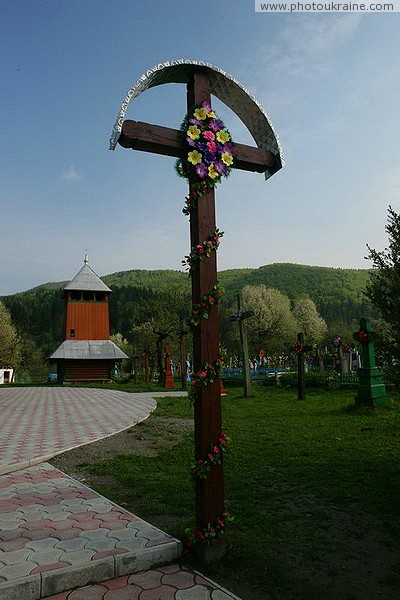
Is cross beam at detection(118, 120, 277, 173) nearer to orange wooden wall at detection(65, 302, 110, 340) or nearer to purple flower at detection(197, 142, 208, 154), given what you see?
purple flower at detection(197, 142, 208, 154)

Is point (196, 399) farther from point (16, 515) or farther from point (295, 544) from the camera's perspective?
point (16, 515)

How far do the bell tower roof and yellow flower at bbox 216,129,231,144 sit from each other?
93.0 ft

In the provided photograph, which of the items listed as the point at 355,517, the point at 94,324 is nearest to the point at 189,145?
the point at 355,517

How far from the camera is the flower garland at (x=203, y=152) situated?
3723 millimetres

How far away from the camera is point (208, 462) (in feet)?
11.3

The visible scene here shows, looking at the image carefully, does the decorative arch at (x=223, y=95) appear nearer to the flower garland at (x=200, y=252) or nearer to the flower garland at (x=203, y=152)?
the flower garland at (x=203, y=152)

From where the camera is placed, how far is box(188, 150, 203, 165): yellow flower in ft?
12.2

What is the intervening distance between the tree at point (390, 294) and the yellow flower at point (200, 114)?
91.4 inches

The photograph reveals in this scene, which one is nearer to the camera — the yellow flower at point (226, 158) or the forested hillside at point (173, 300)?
the yellow flower at point (226, 158)

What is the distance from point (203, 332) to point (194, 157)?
57.9 inches

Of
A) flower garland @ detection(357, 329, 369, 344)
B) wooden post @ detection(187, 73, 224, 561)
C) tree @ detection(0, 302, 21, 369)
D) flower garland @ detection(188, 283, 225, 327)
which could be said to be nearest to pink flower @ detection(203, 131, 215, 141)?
wooden post @ detection(187, 73, 224, 561)

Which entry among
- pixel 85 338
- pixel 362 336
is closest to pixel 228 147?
pixel 362 336

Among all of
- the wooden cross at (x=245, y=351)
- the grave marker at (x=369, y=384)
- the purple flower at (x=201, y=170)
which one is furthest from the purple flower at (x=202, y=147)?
the wooden cross at (x=245, y=351)

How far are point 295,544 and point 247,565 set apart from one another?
0.54 metres
